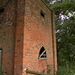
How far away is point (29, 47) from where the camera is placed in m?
5.41

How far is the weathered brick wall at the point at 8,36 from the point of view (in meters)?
5.43

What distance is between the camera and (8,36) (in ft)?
19.2

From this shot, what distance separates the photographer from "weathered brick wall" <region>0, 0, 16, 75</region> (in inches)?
214

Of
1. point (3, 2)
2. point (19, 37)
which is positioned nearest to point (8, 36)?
point (19, 37)

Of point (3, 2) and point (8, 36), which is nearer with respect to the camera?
point (8, 36)

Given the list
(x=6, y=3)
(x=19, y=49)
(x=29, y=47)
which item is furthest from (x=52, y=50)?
(x=6, y=3)

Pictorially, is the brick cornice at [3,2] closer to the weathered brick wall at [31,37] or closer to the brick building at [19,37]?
the brick building at [19,37]

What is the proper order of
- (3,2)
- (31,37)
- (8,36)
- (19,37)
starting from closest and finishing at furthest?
(19,37) → (31,37) → (8,36) → (3,2)

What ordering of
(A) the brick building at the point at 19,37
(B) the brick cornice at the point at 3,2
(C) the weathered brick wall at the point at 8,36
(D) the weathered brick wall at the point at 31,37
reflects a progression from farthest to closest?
(B) the brick cornice at the point at 3,2 < (C) the weathered brick wall at the point at 8,36 < (D) the weathered brick wall at the point at 31,37 < (A) the brick building at the point at 19,37

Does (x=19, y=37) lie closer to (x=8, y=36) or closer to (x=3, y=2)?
(x=8, y=36)

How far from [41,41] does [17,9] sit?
3.02 meters

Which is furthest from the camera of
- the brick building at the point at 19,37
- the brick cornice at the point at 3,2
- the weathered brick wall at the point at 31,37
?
the brick cornice at the point at 3,2

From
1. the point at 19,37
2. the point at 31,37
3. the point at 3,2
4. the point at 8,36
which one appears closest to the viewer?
the point at 19,37

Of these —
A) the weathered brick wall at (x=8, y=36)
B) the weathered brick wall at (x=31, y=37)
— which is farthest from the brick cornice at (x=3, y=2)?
the weathered brick wall at (x=31, y=37)
